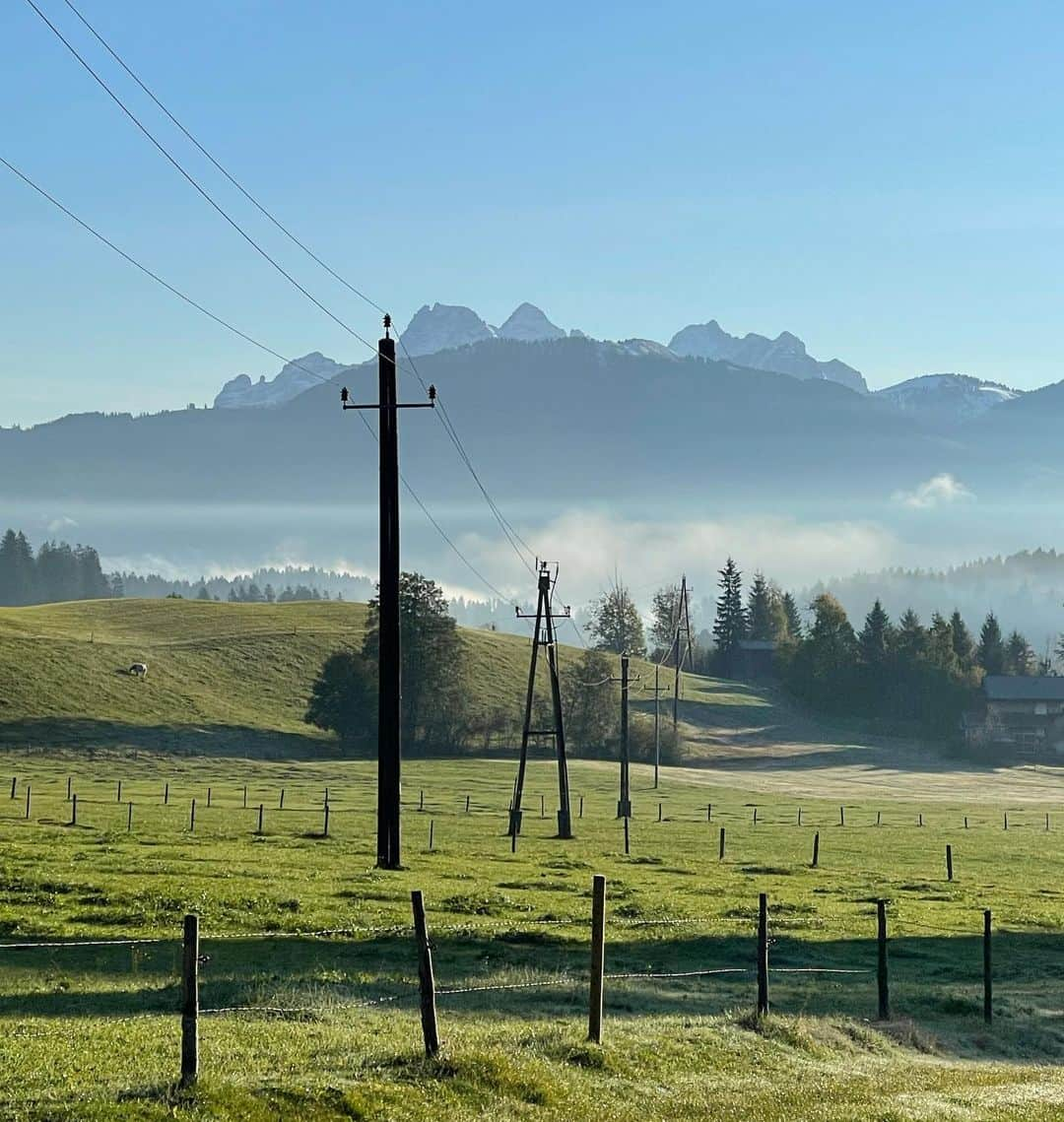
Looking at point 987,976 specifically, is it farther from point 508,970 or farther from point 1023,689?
point 1023,689

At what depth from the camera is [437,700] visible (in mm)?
139000

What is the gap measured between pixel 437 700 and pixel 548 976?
111 metres

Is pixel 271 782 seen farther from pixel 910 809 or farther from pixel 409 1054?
pixel 409 1054

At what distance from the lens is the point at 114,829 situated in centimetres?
5625

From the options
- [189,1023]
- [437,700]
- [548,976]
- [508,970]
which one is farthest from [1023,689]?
[189,1023]

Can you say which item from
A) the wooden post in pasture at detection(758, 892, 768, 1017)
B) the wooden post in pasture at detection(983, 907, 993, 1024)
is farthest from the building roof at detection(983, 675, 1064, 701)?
the wooden post in pasture at detection(758, 892, 768, 1017)

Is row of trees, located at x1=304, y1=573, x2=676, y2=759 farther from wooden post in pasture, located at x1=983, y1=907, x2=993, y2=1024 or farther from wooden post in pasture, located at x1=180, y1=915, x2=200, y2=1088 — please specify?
wooden post in pasture, located at x1=180, y1=915, x2=200, y2=1088

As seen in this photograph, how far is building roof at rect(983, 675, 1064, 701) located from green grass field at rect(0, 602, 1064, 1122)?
112 metres

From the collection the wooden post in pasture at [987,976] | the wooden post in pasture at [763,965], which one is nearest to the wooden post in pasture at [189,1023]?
the wooden post in pasture at [763,965]

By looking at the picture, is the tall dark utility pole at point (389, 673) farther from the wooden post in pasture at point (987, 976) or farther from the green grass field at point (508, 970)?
the wooden post in pasture at point (987, 976)

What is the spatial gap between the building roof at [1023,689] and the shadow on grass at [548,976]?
157818 millimetres

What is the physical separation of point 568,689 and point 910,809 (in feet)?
159

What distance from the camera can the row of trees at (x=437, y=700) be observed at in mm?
133500

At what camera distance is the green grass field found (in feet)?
59.9
